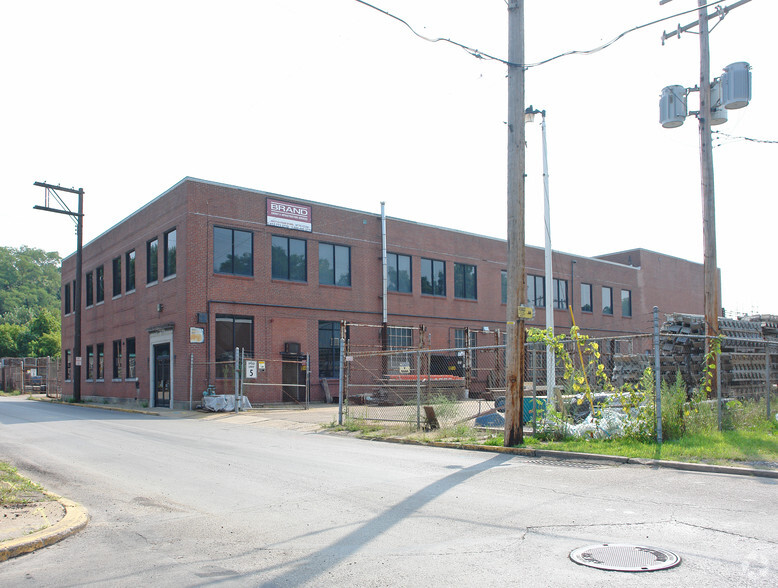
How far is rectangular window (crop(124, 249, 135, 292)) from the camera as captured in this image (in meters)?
32.8

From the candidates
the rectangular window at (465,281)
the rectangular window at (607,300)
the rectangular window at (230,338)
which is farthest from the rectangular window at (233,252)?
the rectangular window at (607,300)

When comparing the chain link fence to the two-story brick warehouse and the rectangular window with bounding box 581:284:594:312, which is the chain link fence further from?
the rectangular window with bounding box 581:284:594:312

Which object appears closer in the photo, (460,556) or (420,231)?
(460,556)

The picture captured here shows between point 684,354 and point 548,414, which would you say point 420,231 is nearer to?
point 684,354

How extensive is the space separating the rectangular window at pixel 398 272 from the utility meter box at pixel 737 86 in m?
20.9

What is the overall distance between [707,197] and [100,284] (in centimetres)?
3306

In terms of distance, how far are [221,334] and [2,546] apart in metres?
22.0

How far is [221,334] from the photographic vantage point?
27.5m

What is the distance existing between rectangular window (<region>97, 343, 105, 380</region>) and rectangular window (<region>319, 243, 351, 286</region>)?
48.2ft

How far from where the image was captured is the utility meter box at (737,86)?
13859 mm

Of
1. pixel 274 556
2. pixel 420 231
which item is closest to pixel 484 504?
pixel 274 556

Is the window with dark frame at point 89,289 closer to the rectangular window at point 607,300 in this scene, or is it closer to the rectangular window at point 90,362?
the rectangular window at point 90,362

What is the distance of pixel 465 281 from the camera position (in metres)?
37.5

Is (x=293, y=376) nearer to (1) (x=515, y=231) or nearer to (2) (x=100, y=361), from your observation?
(2) (x=100, y=361)
